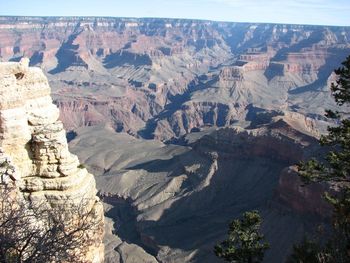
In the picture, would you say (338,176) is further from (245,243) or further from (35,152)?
(35,152)

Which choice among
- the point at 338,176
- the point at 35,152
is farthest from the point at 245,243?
the point at 35,152

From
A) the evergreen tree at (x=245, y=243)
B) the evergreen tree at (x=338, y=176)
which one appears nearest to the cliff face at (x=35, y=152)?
the evergreen tree at (x=245, y=243)

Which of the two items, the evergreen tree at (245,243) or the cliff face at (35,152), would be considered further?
the evergreen tree at (245,243)

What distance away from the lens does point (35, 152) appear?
2033cm

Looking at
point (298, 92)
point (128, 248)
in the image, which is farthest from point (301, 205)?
point (298, 92)

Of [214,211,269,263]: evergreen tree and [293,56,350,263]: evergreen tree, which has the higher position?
[293,56,350,263]: evergreen tree

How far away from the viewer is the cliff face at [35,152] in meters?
19.7

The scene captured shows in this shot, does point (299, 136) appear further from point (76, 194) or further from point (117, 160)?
point (76, 194)

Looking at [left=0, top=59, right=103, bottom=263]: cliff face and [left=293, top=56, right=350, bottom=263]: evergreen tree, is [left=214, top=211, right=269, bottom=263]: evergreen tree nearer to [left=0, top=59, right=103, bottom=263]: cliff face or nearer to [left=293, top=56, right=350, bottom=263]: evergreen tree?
[left=293, top=56, right=350, bottom=263]: evergreen tree

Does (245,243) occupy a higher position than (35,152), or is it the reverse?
(35,152)

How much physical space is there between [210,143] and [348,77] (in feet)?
196

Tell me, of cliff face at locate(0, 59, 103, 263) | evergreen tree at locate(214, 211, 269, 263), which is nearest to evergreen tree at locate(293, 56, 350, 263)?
evergreen tree at locate(214, 211, 269, 263)

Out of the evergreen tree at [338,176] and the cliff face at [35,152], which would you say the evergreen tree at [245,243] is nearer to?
the evergreen tree at [338,176]

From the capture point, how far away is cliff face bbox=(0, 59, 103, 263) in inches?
775
